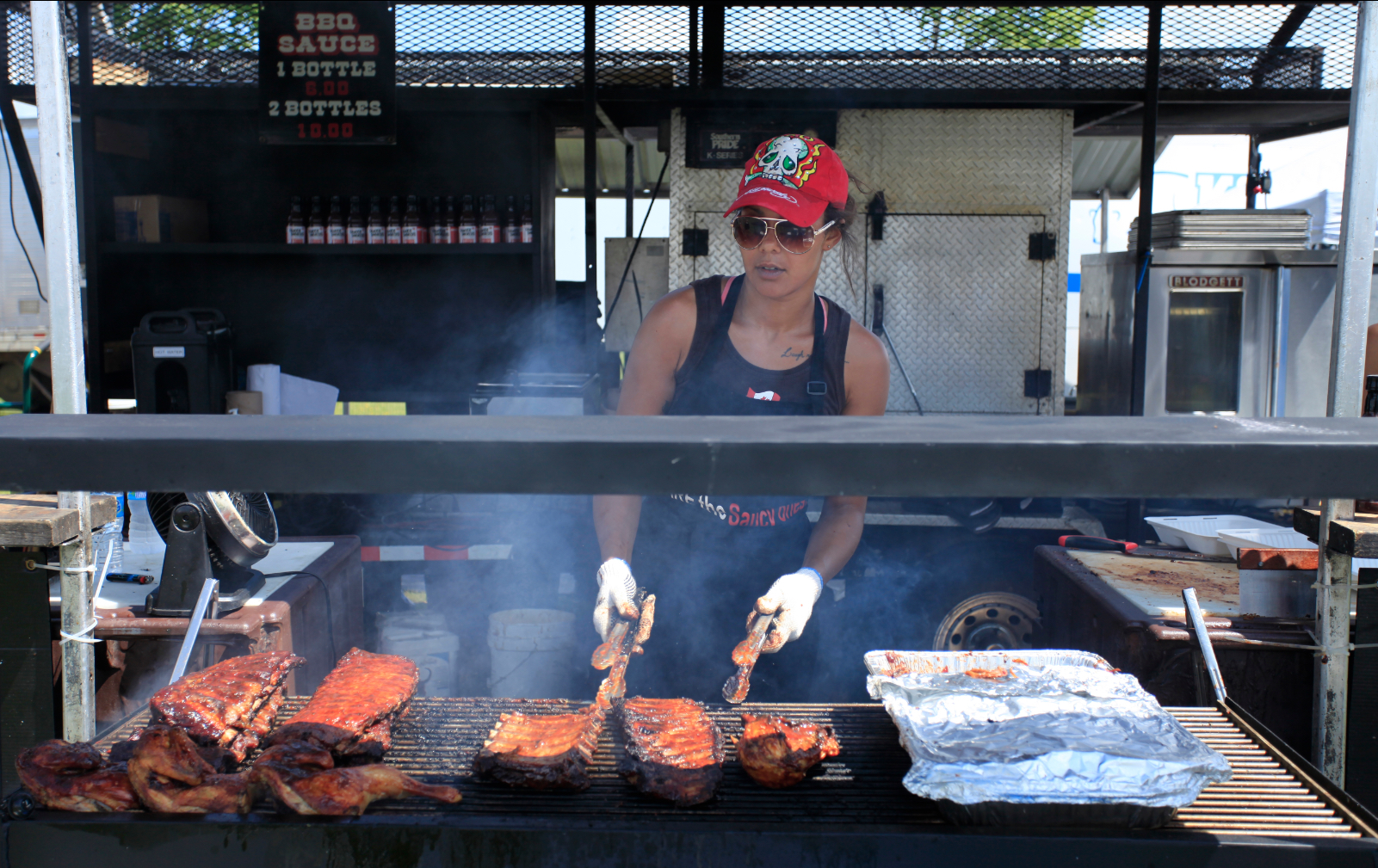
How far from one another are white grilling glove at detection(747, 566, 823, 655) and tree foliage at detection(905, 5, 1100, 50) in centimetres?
402

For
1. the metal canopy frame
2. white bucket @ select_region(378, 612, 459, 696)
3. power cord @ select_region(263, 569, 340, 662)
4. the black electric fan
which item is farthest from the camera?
white bucket @ select_region(378, 612, 459, 696)

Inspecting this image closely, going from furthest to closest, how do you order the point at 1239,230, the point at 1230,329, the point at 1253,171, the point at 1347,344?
the point at 1253,171, the point at 1230,329, the point at 1239,230, the point at 1347,344

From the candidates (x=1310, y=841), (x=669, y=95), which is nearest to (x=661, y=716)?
(x=1310, y=841)

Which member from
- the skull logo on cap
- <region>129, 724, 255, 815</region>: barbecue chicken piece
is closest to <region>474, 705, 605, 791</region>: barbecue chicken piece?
<region>129, 724, 255, 815</region>: barbecue chicken piece

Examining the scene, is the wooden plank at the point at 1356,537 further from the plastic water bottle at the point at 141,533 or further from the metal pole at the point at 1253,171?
the metal pole at the point at 1253,171

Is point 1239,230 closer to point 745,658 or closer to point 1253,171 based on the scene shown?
point 1253,171

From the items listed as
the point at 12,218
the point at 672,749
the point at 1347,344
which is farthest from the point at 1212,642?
the point at 12,218

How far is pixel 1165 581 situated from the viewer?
9.91ft

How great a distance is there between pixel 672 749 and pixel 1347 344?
1.65m

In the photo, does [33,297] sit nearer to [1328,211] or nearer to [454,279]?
[454,279]

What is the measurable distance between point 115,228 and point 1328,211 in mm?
9199

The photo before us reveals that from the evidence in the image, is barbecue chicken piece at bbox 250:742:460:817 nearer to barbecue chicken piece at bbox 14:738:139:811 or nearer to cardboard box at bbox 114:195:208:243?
barbecue chicken piece at bbox 14:738:139:811

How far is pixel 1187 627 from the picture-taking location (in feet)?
8.14

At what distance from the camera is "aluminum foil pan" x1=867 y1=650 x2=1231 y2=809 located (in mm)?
1629
